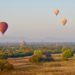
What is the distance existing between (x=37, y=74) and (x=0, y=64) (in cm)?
781

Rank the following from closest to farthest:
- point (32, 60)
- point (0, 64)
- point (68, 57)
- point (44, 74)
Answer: point (44, 74) → point (0, 64) → point (32, 60) → point (68, 57)

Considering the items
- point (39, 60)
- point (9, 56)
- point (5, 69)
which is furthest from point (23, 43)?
point (5, 69)

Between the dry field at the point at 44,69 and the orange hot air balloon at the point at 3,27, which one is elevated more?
the orange hot air balloon at the point at 3,27

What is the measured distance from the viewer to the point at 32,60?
59406mm

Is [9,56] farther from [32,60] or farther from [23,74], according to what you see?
[23,74]

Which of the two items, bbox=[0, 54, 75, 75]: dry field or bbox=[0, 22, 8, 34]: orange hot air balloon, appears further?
bbox=[0, 22, 8, 34]: orange hot air balloon

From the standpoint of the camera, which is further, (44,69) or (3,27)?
(3,27)

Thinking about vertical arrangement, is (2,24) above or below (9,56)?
above

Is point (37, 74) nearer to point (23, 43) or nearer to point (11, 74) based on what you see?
point (11, 74)

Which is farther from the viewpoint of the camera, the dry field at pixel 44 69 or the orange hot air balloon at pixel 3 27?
the orange hot air balloon at pixel 3 27

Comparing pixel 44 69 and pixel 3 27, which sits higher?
pixel 3 27

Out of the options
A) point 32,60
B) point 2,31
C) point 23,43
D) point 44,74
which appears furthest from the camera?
point 23,43

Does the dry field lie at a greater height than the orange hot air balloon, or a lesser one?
lesser

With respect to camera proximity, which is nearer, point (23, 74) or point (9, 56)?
point (23, 74)
